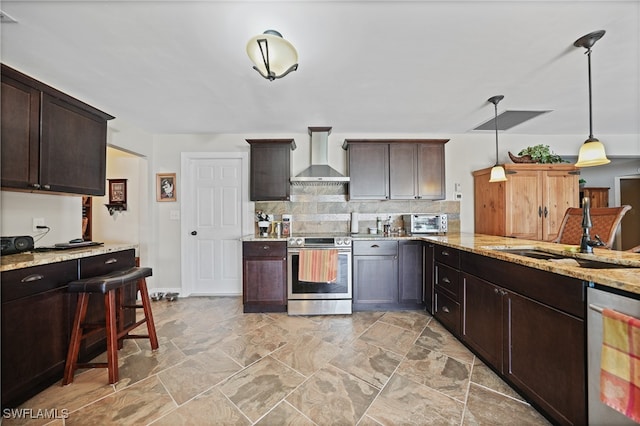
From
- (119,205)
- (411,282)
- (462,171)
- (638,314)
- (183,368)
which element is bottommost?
(183,368)

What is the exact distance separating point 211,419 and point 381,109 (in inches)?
127

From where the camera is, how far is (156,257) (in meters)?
3.75

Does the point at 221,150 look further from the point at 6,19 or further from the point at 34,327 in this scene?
the point at 34,327

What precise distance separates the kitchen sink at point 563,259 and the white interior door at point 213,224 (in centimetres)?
335

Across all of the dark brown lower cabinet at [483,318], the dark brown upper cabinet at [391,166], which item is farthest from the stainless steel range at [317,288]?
the dark brown lower cabinet at [483,318]

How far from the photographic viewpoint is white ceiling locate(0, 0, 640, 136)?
1.51 m

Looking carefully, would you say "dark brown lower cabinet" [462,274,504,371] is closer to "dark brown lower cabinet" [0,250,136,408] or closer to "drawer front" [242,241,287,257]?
"drawer front" [242,241,287,257]

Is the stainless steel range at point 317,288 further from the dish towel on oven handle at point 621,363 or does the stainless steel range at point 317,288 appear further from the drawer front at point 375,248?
the dish towel on oven handle at point 621,363

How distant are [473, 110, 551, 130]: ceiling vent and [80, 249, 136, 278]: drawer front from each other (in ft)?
14.9

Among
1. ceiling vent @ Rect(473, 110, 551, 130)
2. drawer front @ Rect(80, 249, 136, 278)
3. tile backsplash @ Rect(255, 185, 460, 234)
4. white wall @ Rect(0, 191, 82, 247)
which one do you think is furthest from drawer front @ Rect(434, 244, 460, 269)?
white wall @ Rect(0, 191, 82, 247)

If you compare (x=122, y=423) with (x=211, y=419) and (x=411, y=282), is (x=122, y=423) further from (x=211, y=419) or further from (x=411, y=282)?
(x=411, y=282)

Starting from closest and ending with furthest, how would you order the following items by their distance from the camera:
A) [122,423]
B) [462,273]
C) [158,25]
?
1. [122,423]
2. [158,25]
3. [462,273]

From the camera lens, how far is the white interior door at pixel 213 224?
374 cm

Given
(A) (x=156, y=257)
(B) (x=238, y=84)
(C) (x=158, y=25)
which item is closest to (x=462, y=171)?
(B) (x=238, y=84)
